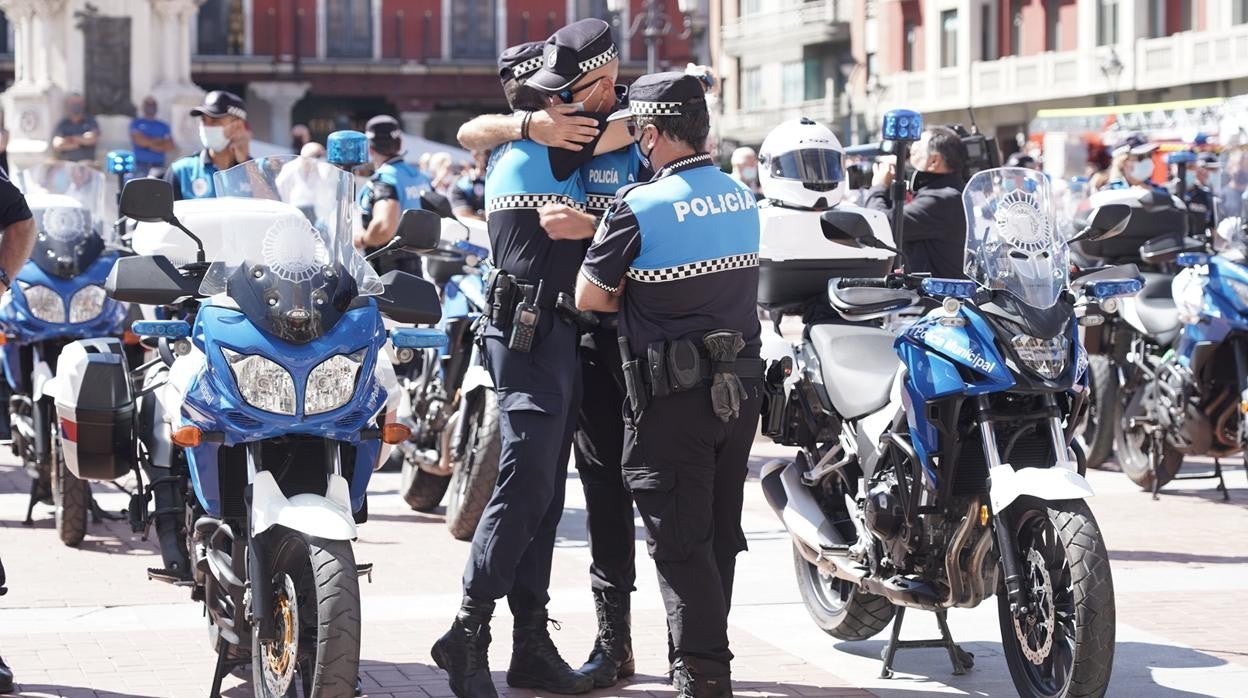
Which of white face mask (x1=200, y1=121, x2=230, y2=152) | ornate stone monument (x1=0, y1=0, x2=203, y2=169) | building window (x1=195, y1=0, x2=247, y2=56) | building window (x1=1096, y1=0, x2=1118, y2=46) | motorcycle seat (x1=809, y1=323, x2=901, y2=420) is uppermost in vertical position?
building window (x1=195, y1=0, x2=247, y2=56)

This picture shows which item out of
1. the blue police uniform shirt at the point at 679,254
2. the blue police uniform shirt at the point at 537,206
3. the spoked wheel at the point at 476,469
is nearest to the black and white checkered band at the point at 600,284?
the blue police uniform shirt at the point at 679,254

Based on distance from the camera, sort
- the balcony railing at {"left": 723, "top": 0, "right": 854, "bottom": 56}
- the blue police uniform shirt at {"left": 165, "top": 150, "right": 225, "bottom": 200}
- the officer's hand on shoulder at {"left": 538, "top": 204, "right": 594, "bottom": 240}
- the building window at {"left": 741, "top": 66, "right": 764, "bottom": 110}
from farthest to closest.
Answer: the building window at {"left": 741, "top": 66, "right": 764, "bottom": 110} → the balcony railing at {"left": 723, "top": 0, "right": 854, "bottom": 56} → the blue police uniform shirt at {"left": 165, "top": 150, "right": 225, "bottom": 200} → the officer's hand on shoulder at {"left": 538, "top": 204, "right": 594, "bottom": 240}

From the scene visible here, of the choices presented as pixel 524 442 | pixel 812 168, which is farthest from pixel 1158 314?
pixel 524 442

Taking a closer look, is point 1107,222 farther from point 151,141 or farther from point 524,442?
point 151,141

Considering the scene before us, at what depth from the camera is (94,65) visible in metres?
29.2

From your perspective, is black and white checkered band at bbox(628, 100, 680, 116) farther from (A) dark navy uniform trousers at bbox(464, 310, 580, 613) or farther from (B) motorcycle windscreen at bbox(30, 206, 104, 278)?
(B) motorcycle windscreen at bbox(30, 206, 104, 278)

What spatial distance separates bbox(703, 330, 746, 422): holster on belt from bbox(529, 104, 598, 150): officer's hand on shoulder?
0.85 m

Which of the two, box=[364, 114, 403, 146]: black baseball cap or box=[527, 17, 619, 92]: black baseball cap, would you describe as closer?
box=[527, 17, 619, 92]: black baseball cap

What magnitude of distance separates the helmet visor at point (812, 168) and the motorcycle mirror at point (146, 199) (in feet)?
8.11

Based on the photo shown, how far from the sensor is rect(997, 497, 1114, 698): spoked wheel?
17.1 feet

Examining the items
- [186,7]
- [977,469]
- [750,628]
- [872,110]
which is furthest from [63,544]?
[872,110]

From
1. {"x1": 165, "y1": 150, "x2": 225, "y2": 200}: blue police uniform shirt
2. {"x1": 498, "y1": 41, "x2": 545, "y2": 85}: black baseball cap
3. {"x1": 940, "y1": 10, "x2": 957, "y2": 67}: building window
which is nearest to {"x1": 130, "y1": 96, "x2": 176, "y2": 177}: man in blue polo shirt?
{"x1": 165, "y1": 150, "x2": 225, "y2": 200}: blue police uniform shirt

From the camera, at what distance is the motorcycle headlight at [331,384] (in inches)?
205

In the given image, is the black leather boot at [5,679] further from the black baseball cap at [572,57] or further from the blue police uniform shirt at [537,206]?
the black baseball cap at [572,57]
